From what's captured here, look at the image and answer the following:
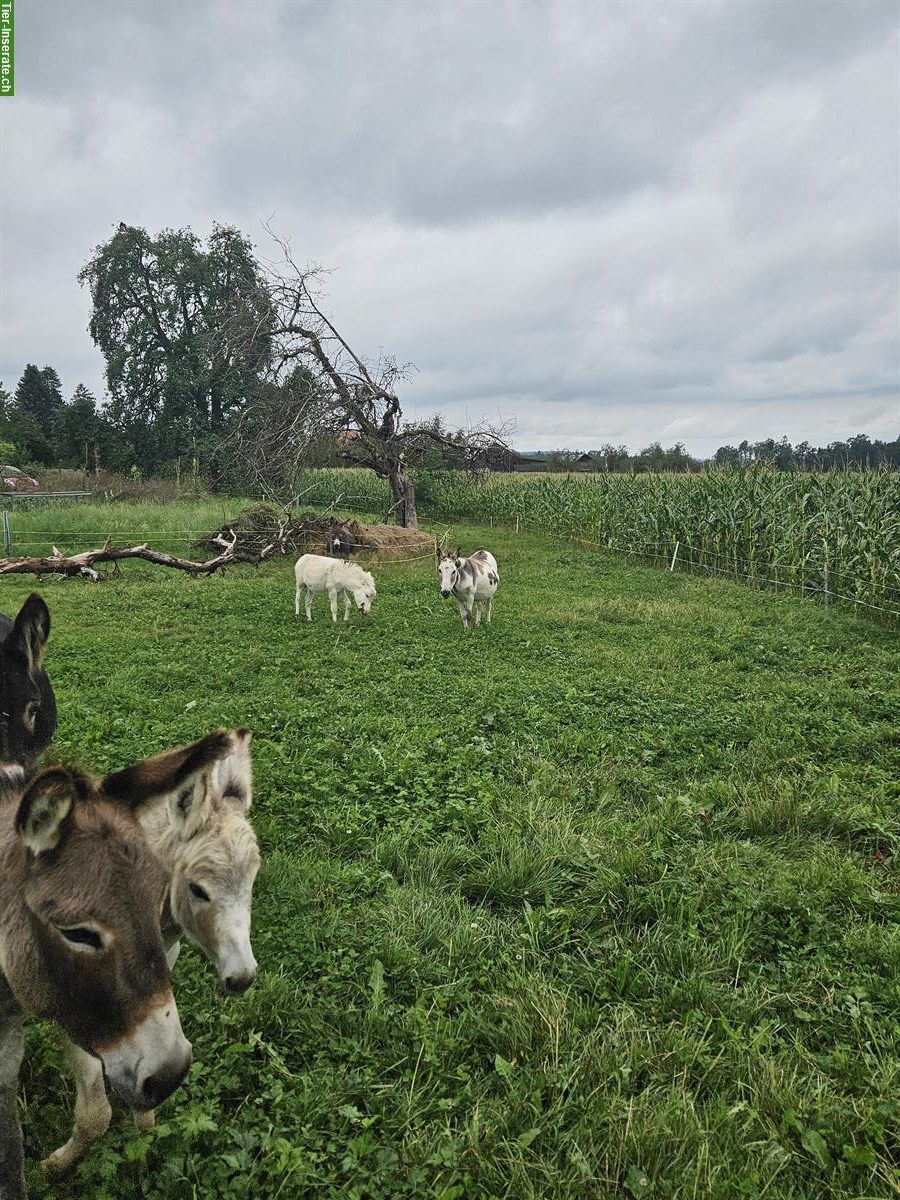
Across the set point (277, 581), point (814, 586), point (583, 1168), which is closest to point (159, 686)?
point (583, 1168)

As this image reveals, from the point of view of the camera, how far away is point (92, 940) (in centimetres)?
186

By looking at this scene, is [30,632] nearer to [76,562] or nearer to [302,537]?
[76,562]

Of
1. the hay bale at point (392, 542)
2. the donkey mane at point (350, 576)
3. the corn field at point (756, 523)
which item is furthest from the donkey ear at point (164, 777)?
the hay bale at point (392, 542)

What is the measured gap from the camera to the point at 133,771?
2127 mm

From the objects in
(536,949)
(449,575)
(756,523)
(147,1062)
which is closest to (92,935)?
(147,1062)

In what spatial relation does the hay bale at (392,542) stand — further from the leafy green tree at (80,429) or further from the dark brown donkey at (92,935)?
the leafy green tree at (80,429)

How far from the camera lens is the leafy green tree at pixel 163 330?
136 ft

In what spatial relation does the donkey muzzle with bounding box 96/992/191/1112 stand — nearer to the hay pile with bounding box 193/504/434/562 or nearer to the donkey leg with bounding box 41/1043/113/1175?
the donkey leg with bounding box 41/1043/113/1175

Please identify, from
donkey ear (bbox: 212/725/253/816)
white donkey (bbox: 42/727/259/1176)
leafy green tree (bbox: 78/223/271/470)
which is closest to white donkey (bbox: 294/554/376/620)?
donkey ear (bbox: 212/725/253/816)

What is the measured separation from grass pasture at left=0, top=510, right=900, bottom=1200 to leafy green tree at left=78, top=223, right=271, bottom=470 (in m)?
38.5

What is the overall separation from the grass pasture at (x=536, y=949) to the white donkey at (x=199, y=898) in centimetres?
13

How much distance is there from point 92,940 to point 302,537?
740 inches

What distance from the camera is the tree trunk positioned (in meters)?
24.8

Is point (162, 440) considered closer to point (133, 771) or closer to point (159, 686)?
point (159, 686)
